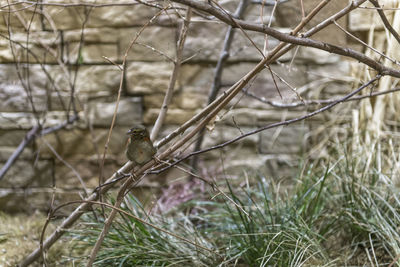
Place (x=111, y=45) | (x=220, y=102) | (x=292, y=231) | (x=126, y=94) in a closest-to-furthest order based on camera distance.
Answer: (x=220, y=102) < (x=292, y=231) < (x=111, y=45) < (x=126, y=94)

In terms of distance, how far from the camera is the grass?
1372 millimetres

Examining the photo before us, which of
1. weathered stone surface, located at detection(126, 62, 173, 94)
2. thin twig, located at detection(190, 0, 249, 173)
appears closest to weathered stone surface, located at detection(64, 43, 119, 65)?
weathered stone surface, located at detection(126, 62, 173, 94)

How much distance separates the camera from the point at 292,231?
1413 mm

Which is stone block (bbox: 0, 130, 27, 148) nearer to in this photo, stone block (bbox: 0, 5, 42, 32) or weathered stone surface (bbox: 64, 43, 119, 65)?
weathered stone surface (bbox: 64, 43, 119, 65)

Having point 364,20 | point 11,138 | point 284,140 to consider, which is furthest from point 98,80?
point 364,20

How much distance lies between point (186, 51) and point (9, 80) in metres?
0.77

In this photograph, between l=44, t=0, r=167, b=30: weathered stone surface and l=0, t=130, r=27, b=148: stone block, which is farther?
l=0, t=130, r=27, b=148: stone block

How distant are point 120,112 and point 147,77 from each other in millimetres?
211

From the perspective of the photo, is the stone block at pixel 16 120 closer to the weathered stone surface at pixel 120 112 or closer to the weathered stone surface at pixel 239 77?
the weathered stone surface at pixel 120 112

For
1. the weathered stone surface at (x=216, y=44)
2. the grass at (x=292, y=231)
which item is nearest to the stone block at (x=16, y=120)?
the grass at (x=292, y=231)

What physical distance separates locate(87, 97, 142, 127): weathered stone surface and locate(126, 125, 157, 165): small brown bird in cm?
101

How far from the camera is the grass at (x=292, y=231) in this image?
1.37m

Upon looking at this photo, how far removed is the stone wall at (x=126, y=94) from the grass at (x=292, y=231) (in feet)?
0.99

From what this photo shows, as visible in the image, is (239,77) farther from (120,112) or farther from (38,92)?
(38,92)
